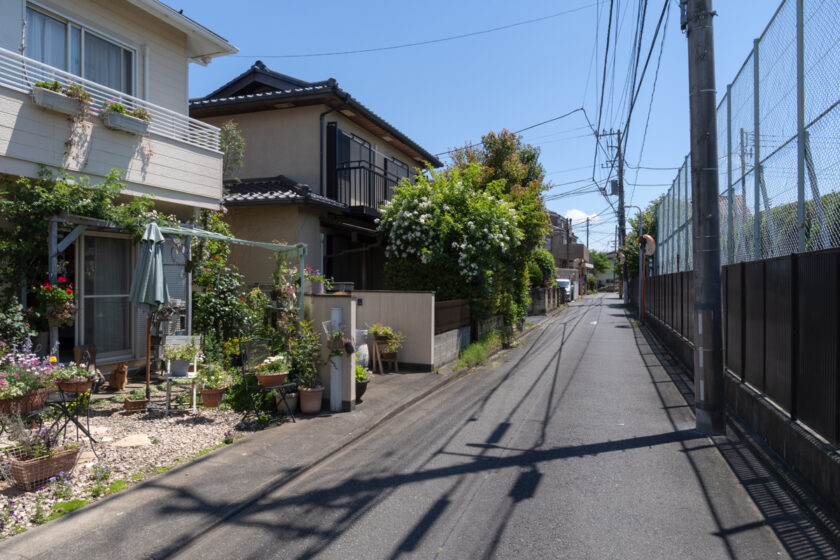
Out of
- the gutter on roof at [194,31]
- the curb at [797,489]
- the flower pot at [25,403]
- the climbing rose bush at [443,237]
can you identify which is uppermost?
the gutter on roof at [194,31]

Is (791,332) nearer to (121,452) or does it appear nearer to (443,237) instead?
(121,452)

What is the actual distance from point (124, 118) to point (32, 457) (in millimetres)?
5691

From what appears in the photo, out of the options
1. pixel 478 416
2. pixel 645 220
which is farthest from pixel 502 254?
pixel 645 220

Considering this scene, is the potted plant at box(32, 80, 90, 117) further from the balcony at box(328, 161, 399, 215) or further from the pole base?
the pole base

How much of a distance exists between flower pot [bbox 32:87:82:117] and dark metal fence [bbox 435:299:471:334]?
7360mm

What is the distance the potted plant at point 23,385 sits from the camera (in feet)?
16.9

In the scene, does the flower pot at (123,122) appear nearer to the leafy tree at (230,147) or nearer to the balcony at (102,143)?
the balcony at (102,143)

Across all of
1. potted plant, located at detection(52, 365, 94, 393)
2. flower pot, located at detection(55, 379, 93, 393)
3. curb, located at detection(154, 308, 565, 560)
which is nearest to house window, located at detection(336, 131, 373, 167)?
curb, located at detection(154, 308, 565, 560)

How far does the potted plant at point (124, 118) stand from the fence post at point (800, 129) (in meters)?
8.95

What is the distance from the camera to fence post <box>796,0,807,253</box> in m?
5.53

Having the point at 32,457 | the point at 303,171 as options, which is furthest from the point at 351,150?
the point at 32,457

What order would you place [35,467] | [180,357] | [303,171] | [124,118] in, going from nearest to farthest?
[35,467] → [180,357] → [124,118] → [303,171]

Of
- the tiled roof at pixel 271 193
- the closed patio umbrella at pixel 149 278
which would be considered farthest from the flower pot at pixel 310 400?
the tiled roof at pixel 271 193

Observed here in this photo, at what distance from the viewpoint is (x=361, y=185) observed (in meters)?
16.1
